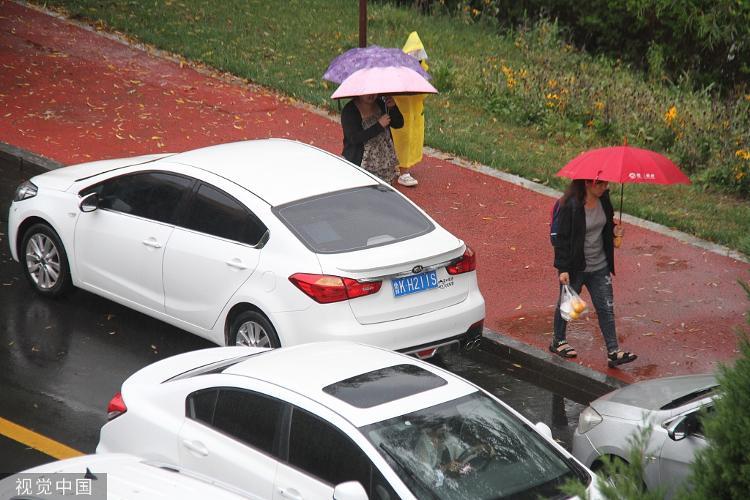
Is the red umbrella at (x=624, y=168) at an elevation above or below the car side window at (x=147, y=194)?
above

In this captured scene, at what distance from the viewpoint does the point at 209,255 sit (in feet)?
29.6

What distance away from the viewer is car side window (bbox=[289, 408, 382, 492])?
578 centimetres

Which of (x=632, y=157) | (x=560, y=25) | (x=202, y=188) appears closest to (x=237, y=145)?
(x=202, y=188)

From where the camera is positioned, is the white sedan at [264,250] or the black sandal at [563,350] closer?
the white sedan at [264,250]

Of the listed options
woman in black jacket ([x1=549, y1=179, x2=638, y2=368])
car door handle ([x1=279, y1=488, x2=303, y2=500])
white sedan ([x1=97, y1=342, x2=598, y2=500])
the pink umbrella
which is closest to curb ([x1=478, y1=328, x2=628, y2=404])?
woman in black jacket ([x1=549, y1=179, x2=638, y2=368])

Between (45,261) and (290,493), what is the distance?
5.24 m

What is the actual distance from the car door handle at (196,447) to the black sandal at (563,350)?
14.2 ft

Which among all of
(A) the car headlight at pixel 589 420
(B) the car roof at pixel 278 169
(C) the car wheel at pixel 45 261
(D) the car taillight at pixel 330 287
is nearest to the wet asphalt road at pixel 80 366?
(C) the car wheel at pixel 45 261

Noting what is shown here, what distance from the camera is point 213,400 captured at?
6.50m

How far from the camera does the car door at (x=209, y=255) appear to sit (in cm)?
886

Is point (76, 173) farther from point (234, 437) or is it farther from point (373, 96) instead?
point (234, 437)

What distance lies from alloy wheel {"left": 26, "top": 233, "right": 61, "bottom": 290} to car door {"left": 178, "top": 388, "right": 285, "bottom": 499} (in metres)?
4.22

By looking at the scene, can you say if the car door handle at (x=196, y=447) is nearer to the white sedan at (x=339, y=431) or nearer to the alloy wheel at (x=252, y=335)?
the white sedan at (x=339, y=431)

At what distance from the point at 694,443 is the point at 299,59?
42.4 feet
